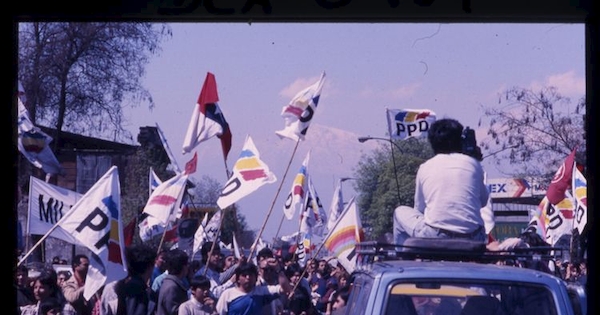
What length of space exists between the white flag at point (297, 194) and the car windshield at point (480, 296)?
979cm

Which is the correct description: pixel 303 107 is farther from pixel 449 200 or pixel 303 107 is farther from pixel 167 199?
pixel 449 200

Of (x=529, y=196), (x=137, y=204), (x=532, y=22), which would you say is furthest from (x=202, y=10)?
(x=529, y=196)

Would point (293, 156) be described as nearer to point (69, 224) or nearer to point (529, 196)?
point (69, 224)

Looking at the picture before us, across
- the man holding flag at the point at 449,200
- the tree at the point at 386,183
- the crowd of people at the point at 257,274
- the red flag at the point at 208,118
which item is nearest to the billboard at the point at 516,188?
the tree at the point at 386,183

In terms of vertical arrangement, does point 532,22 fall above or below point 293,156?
above

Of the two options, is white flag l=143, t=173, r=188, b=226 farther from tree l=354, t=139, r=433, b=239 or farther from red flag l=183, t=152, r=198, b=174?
tree l=354, t=139, r=433, b=239

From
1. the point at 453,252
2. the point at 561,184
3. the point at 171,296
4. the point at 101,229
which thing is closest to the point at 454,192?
the point at 453,252

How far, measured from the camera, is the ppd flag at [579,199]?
13273 millimetres

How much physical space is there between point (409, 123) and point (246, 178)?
3305 mm

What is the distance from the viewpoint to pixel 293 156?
1152cm

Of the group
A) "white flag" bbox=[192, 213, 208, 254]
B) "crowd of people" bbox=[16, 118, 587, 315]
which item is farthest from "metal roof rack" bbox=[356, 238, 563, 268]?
"white flag" bbox=[192, 213, 208, 254]

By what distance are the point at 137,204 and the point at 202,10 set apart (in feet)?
72.6

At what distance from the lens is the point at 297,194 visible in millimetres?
16297

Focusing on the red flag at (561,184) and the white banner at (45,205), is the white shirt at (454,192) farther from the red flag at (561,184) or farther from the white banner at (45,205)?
the red flag at (561,184)
